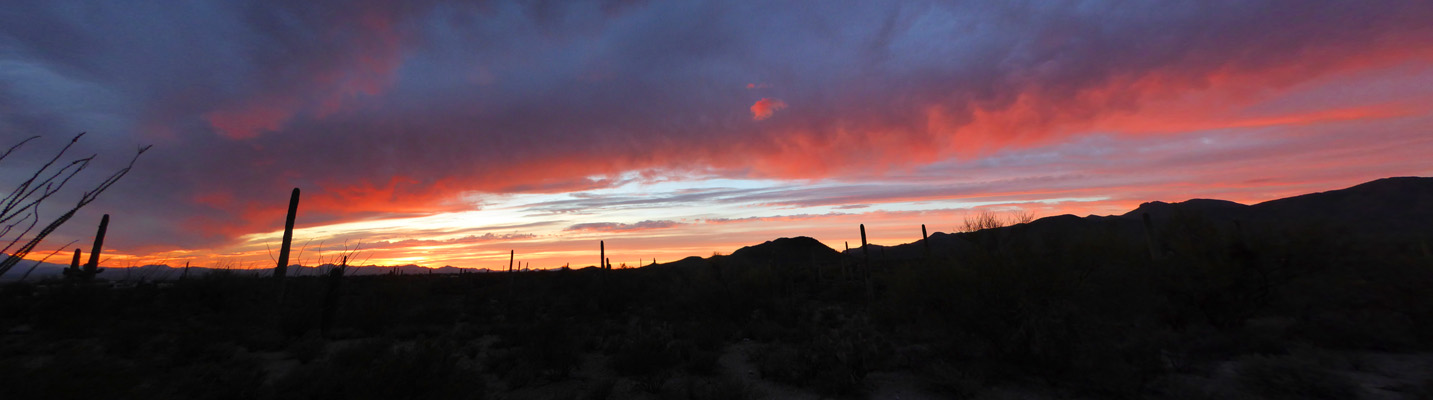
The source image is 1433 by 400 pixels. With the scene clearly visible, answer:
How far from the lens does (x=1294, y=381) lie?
6.99 m

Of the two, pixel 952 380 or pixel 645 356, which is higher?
pixel 645 356

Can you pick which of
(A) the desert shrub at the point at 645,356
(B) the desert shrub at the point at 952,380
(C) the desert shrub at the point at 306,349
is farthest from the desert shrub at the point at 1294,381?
(C) the desert shrub at the point at 306,349

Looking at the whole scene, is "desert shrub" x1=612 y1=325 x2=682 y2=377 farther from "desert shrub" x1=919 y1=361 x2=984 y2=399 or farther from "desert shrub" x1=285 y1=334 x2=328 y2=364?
"desert shrub" x1=285 y1=334 x2=328 y2=364

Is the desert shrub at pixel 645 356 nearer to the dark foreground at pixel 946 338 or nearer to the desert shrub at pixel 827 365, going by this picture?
the dark foreground at pixel 946 338

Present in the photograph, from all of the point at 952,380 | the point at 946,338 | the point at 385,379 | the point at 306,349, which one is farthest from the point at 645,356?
the point at 306,349

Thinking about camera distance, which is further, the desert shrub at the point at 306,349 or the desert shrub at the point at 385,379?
the desert shrub at the point at 306,349

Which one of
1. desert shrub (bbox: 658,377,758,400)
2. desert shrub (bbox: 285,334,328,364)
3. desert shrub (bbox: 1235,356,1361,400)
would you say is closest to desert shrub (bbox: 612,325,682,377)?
desert shrub (bbox: 658,377,758,400)

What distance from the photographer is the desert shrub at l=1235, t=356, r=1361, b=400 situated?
6750 mm

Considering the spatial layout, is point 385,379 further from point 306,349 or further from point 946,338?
point 946,338

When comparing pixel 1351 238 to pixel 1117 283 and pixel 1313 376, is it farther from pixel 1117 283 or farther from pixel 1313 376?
pixel 1313 376

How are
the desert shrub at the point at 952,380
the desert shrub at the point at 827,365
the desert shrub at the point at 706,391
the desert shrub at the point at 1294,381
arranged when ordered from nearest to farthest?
the desert shrub at the point at 1294,381
the desert shrub at the point at 706,391
the desert shrub at the point at 952,380
the desert shrub at the point at 827,365

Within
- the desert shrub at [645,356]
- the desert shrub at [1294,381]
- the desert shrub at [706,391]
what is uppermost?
the desert shrub at [645,356]

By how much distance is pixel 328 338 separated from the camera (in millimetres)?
11688

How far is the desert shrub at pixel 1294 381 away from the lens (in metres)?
6.75
